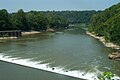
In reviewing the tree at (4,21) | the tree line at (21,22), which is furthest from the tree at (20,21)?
the tree at (4,21)

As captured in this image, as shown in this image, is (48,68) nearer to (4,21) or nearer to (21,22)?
(4,21)

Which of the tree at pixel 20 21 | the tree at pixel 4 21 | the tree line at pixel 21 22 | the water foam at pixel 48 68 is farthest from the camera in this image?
the tree at pixel 20 21

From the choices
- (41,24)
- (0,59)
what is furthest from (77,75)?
(41,24)

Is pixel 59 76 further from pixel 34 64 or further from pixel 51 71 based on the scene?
pixel 34 64

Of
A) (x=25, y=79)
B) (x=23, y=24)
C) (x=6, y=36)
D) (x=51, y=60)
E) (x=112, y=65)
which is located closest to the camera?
(x=25, y=79)

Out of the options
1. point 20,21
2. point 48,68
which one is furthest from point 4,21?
point 48,68

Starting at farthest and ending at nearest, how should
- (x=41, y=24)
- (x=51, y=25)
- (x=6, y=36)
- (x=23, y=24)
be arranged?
(x=51, y=25), (x=41, y=24), (x=23, y=24), (x=6, y=36)

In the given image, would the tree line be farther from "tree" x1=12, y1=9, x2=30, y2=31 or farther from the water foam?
the water foam

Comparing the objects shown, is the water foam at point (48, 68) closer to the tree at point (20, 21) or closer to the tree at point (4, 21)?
the tree at point (4, 21)

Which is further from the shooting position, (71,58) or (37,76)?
(71,58)

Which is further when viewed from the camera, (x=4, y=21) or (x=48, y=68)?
(x=4, y=21)
